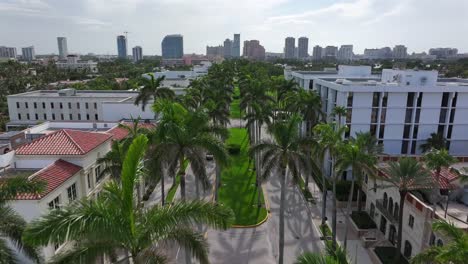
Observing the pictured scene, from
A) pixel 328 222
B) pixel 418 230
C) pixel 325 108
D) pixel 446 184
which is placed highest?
pixel 325 108

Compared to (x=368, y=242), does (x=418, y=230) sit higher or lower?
higher

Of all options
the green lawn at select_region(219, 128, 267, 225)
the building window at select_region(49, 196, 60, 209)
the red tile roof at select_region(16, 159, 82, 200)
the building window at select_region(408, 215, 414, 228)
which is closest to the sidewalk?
the building window at select_region(408, 215, 414, 228)

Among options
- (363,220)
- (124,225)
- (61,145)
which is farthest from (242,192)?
(124,225)

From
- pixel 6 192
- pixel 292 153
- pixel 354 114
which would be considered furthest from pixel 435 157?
pixel 6 192

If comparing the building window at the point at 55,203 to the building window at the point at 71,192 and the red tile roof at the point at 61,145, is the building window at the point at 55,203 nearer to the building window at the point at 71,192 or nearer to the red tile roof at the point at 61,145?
the building window at the point at 71,192

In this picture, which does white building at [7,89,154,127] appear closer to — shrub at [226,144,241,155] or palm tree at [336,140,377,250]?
shrub at [226,144,241,155]

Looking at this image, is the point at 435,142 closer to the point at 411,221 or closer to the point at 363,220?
the point at 363,220

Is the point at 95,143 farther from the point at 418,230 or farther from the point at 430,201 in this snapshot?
the point at 430,201

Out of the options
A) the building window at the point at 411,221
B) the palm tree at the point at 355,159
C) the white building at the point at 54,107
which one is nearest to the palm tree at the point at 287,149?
the palm tree at the point at 355,159
